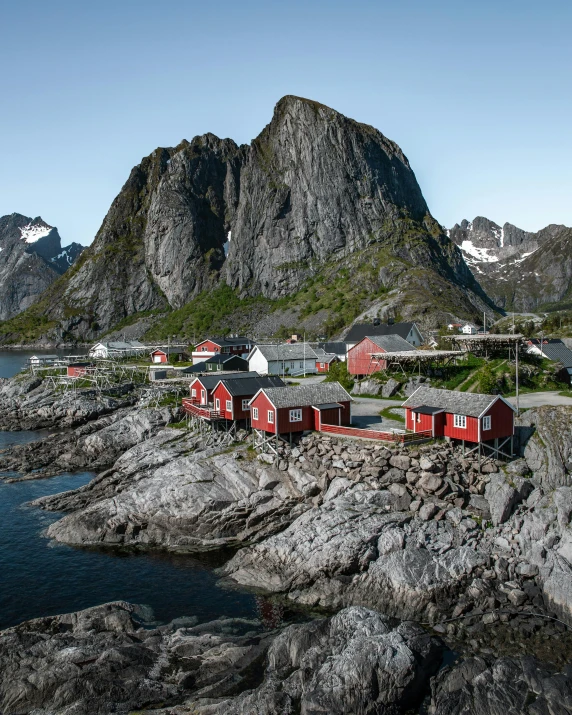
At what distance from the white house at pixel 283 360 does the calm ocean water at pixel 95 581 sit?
4170 cm

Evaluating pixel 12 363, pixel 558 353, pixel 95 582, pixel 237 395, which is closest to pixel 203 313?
pixel 12 363

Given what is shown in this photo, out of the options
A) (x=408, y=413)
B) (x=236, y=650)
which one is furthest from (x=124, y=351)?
(x=236, y=650)

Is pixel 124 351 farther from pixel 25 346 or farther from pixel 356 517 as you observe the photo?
pixel 356 517

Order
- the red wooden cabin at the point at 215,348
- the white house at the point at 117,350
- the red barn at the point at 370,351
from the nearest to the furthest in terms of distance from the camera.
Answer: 1. the red barn at the point at 370,351
2. the red wooden cabin at the point at 215,348
3. the white house at the point at 117,350

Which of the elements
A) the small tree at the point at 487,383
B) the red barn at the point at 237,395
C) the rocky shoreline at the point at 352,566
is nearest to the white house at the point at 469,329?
the small tree at the point at 487,383

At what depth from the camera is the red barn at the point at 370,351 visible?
212 ft

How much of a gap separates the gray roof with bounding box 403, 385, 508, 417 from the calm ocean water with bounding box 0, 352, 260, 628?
1863cm

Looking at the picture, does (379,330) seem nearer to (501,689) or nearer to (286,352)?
(286,352)

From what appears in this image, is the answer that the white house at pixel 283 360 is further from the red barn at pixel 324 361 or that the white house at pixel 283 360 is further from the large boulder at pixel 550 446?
the large boulder at pixel 550 446

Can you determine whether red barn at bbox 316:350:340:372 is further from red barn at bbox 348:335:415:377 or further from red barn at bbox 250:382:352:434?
red barn at bbox 250:382:352:434

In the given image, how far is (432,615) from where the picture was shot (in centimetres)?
2695

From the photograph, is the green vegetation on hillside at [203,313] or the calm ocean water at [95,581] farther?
the green vegetation on hillside at [203,313]

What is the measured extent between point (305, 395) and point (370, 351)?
21468 millimetres

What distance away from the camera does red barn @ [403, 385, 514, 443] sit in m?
37.4
